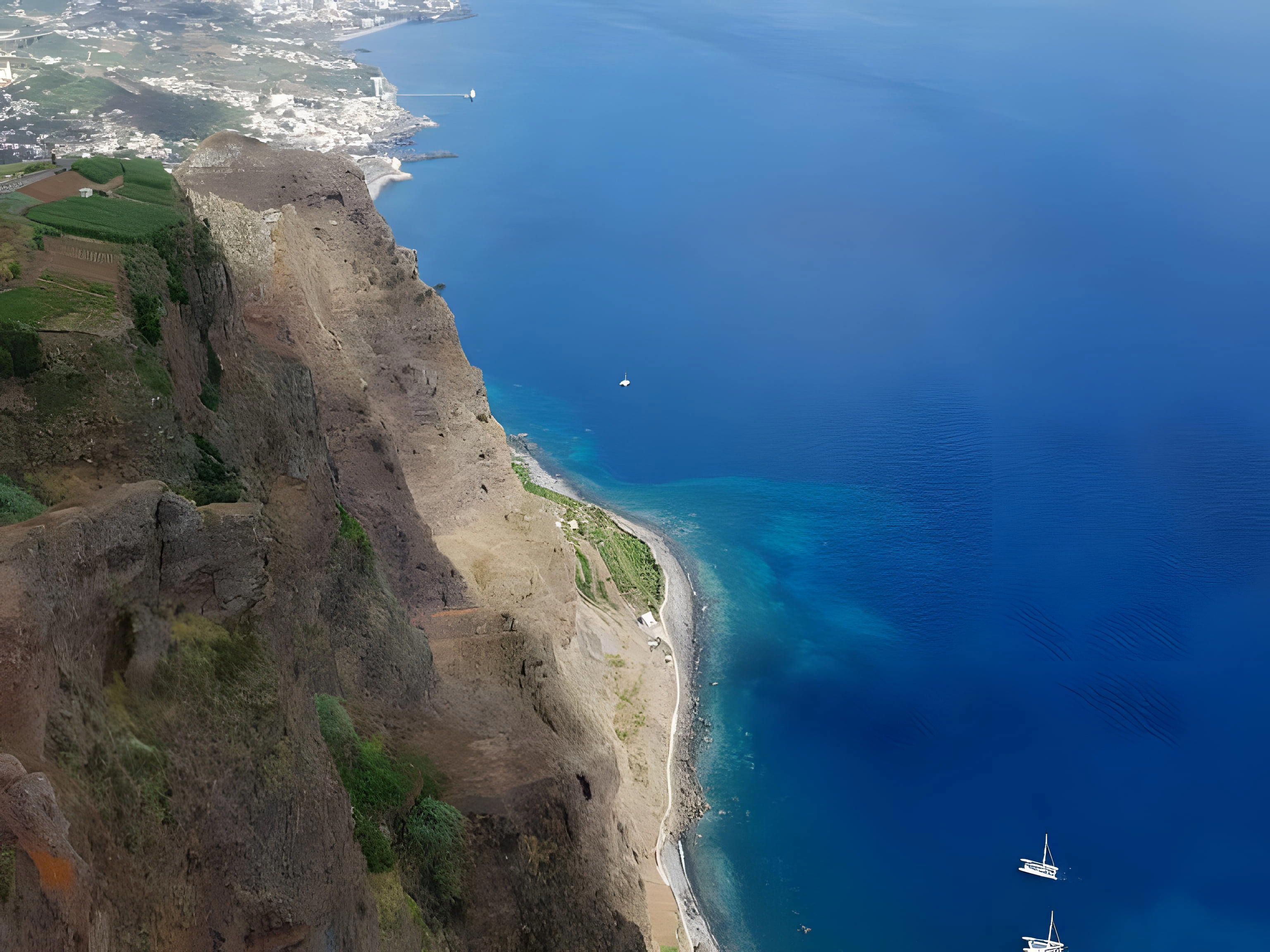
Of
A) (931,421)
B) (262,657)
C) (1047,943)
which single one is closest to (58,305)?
(262,657)

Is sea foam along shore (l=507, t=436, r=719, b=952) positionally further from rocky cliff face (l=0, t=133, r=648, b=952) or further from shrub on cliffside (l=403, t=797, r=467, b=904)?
shrub on cliffside (l=403, t=797, r=467, b=904)

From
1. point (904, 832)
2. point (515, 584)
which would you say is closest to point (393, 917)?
point (515, 584)

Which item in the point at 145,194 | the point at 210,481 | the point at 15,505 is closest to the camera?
the point at 15,505

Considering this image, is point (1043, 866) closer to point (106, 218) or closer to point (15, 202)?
point (106, 218)

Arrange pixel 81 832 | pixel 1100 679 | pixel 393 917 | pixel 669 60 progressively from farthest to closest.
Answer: pixel 669 60 → pixel 1100 679 → pixel 393 917 → pixel 81 832

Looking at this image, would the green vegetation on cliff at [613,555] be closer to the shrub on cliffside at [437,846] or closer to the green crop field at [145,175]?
the green crop field at [145,175]

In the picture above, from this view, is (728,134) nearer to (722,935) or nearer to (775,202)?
(775,202)

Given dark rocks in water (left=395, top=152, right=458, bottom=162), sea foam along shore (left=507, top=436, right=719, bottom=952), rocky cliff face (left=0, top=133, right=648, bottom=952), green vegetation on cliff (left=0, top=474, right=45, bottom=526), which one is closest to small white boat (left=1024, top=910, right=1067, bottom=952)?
sea foam along shore (left=507, top=436, right=719, bottom=952)
